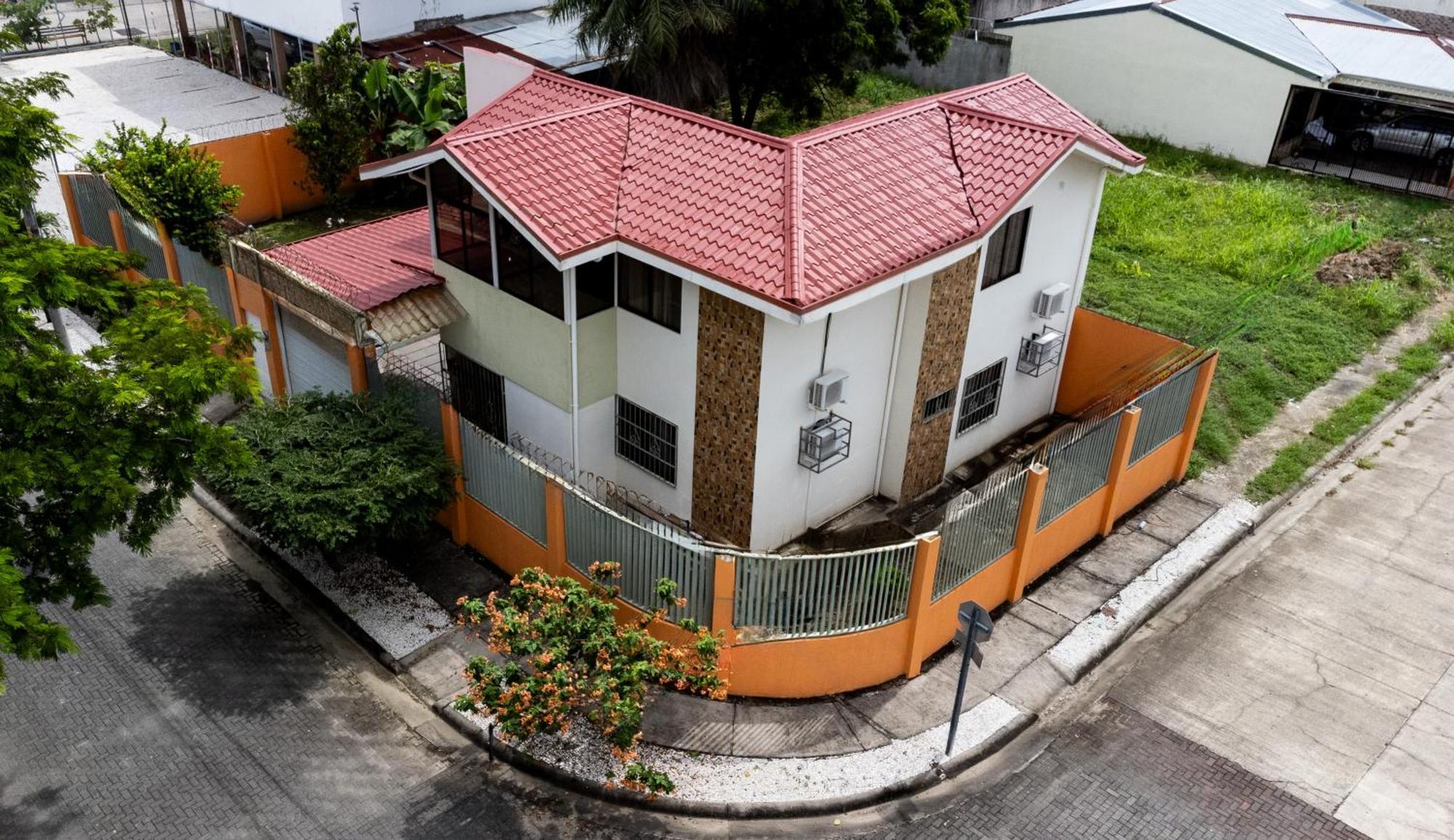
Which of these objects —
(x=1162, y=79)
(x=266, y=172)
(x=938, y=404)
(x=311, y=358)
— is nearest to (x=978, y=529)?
(x=938, y=404)

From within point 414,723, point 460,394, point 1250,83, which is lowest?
point 414,723

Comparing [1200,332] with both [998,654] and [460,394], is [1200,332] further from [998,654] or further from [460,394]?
[460,394]

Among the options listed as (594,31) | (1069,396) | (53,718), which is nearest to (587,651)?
(53,718)

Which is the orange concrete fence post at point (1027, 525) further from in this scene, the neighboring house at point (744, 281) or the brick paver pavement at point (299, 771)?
the neighboring house at point (744, 281)

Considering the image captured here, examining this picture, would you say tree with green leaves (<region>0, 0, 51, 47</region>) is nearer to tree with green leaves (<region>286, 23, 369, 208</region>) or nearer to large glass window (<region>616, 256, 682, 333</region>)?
tree with green leaves (<region>286, 23, 369, 208</region>)

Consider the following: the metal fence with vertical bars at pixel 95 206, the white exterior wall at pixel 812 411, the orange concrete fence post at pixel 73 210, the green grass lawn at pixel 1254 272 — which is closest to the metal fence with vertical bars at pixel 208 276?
the metal fence with vertical bars at pixel 95 206

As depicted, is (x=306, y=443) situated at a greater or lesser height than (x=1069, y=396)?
greater

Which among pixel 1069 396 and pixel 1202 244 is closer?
pixel 1069 396

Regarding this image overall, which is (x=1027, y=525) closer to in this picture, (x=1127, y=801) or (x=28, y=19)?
(x=1127, y=801)
